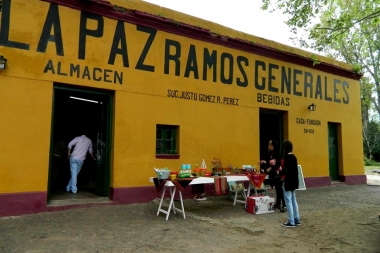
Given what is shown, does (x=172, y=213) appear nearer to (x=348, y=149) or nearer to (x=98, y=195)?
(x=98, y=195)

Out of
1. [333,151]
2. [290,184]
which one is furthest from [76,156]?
[333,151]

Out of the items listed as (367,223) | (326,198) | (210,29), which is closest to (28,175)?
(210,29)

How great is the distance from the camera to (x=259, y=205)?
23.7ft

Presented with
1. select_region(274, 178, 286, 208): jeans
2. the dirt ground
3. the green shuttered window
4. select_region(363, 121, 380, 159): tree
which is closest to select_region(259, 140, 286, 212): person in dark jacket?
select_region(274, 178, 286, 208): jeans

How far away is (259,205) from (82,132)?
700 centimetres

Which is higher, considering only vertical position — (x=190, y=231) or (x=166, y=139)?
(x=166, y=139)

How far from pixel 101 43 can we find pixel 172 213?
4.36 metres

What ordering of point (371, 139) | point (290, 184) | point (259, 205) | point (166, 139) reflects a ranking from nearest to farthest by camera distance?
point (290, 184) → point (259, 205) → point (166, 139) → point (371, 139)

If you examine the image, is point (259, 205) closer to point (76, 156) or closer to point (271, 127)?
point (76, 156)

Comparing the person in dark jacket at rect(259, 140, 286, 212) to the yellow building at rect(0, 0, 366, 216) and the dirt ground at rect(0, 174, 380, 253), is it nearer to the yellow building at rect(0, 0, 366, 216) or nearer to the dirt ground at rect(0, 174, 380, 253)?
the dirt ground at rect(0, 174, 380, 253)

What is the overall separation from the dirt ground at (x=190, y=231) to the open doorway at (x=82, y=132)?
1157 mm

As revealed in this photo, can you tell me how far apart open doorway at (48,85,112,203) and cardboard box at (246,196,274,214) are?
345 cm

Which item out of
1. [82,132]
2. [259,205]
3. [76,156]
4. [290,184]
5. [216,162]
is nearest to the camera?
[290,184]

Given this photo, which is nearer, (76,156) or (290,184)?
(290,184)
